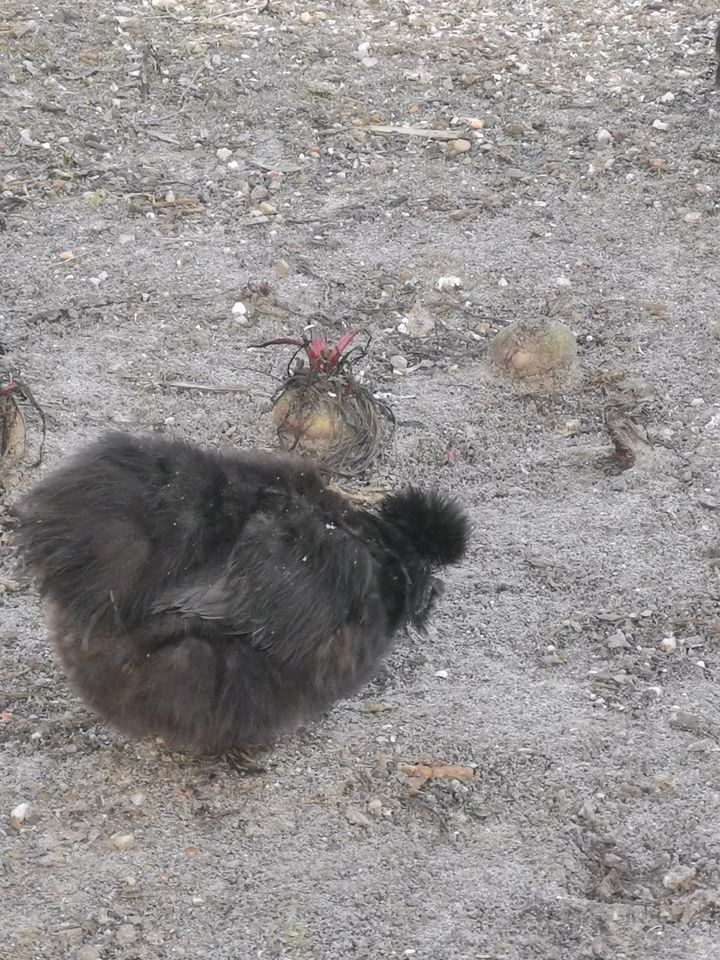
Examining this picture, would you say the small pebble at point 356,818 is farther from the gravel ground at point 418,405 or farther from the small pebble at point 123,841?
the small pebble at point 123,841

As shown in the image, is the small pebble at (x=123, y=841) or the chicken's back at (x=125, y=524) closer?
the chicken's back at (x=125, y=524)

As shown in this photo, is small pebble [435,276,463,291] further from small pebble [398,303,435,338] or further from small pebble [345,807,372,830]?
small pebble [345,807,372,830]

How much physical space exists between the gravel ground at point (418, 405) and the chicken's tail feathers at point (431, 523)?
1.56 feet

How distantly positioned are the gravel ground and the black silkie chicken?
38 cm

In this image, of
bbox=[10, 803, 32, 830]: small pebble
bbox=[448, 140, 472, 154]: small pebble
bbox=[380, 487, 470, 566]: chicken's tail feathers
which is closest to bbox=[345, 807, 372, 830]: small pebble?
bbox=[380, 487, 470, 566]: chicken's tail feathers

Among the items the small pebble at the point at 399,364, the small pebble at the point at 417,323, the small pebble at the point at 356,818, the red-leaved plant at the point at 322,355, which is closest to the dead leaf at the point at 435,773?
the small pebble at the point at 356,818

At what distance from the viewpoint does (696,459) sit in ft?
17.7

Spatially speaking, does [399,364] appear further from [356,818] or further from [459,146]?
[356,818]

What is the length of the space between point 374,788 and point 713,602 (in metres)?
1.56

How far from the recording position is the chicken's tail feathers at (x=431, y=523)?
14.2 feet

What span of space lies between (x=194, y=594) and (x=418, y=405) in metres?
2.03

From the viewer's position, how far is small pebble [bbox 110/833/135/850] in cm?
396

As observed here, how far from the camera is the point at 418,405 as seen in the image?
565 centimetres

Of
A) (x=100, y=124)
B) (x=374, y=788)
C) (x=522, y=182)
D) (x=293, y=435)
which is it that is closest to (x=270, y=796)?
(x=374, y=788)
